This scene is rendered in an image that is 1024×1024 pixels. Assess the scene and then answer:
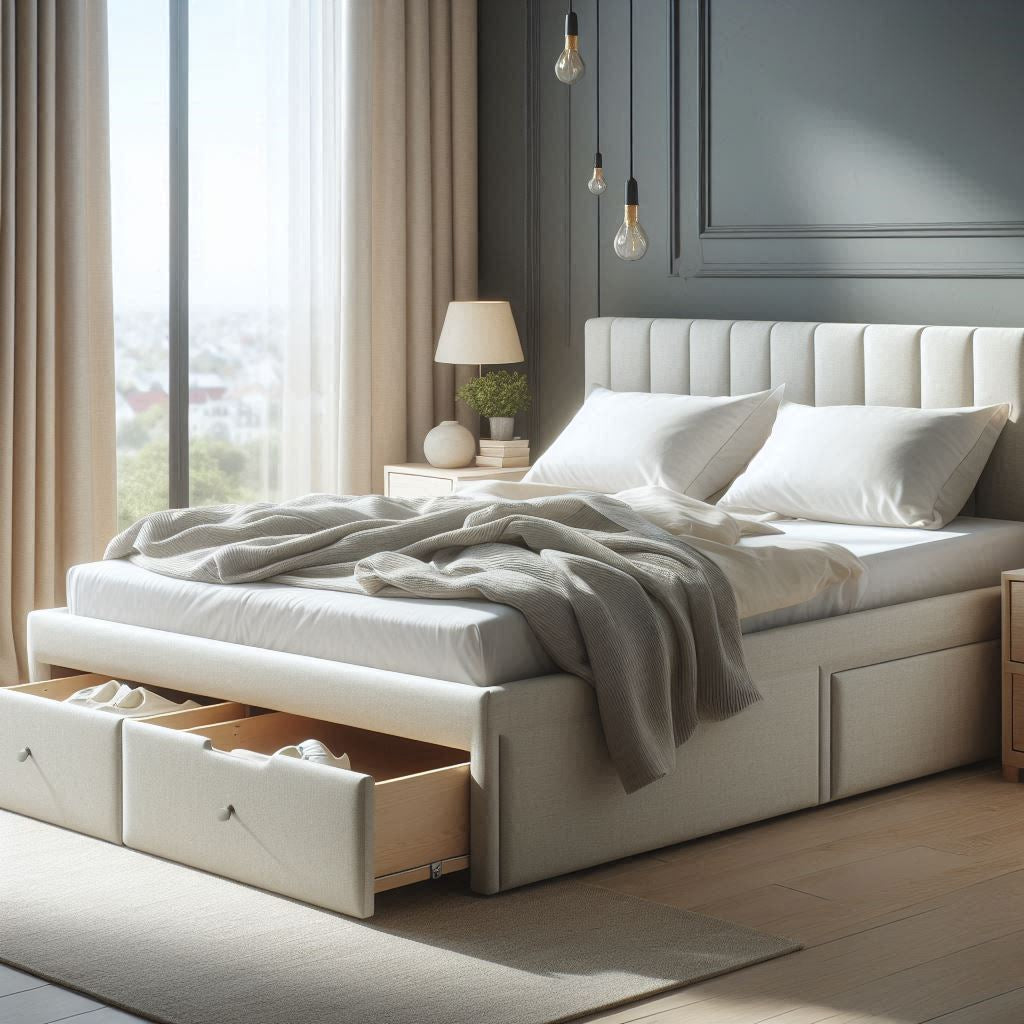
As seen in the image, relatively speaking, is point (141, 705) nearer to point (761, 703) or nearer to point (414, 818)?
point (414, 818)

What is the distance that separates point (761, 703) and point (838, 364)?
1.52 m

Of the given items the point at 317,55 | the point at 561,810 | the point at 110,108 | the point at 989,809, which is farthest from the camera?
the point at 317,55

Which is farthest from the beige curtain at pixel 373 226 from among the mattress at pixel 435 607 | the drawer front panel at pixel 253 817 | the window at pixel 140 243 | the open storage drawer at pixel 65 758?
the drawer front panel at pixel 253 817

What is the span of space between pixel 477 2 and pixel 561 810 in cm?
377

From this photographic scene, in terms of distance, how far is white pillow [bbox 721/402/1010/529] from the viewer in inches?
159

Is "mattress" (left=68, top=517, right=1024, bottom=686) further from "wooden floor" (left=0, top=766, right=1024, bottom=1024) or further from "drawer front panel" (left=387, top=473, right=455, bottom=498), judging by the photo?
"drawer front panel" (left=387, top=473, right=455, bottom=498)

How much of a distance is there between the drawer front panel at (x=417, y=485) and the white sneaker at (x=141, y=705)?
6.29 ft

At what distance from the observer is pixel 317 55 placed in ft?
17.9

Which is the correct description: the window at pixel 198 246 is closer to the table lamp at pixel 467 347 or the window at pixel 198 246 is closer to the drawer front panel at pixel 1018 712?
the table lamp at pixel 467 347

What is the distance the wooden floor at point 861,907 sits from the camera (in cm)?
241

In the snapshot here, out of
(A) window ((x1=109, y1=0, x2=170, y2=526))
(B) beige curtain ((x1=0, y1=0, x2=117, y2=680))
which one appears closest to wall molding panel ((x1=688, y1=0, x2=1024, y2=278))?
(A) window ((x1=109, y1=0, x2=170, y2=526))

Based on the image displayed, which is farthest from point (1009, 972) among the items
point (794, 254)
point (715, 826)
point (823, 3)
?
point (823, 3)

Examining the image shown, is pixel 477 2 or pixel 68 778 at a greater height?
pixel 477 2

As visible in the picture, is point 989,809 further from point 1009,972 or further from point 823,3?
point 823,3
